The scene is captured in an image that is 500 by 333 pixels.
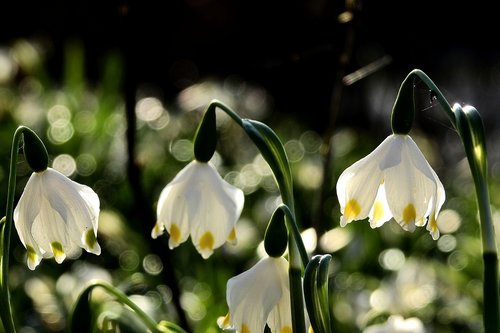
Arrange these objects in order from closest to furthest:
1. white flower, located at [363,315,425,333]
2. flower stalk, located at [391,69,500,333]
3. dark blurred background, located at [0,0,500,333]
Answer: flower stalk, located at [391,69,500,333] < white flower, located at [363,315,425,333] < dark blurred background, located at [0,0,500,333]

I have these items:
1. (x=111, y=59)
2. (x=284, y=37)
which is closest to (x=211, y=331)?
(x=111, y=59)

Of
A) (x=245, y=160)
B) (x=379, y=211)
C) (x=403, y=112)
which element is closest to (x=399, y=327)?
(x=379, y=211)

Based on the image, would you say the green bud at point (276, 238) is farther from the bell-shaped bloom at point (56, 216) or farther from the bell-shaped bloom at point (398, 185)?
the bell-shaped bloom at point (56, 216)

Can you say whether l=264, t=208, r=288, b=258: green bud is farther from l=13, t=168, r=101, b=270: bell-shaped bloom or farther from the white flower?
the white flower

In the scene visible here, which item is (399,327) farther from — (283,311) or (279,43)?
(279,43)

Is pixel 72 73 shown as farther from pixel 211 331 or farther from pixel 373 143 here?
pixel 211 331

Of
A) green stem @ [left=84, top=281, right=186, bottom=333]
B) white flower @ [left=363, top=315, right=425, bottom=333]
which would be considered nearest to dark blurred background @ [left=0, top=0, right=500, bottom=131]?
white flower @ [left=363, top=315, right=425, bottom=333]
